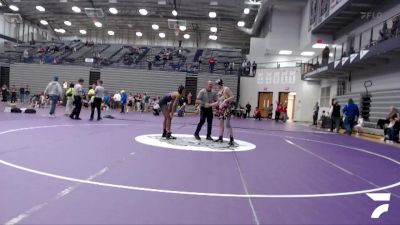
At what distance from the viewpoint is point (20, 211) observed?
330cm

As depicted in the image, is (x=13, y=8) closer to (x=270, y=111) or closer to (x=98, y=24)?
(x=98, y=24)

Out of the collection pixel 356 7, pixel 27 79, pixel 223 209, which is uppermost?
pixel 356 7

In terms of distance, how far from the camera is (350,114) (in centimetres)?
1688

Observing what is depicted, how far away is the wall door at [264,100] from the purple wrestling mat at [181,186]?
25756 millimetres

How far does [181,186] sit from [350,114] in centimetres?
1408

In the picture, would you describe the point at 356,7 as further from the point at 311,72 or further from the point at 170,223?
the point at 170,223

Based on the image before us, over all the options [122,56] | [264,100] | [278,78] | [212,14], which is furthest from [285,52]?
[122,56]

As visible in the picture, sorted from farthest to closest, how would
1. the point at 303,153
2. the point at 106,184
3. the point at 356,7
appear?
the point at 356,7, the point at 303,153, the point at 106,184

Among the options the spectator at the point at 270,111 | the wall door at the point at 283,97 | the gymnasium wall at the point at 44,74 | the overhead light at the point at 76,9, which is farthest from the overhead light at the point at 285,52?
the overhead light at the point at 76,9

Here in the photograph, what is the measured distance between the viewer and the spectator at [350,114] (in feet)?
54.6

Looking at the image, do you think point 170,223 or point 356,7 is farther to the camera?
point 356,7

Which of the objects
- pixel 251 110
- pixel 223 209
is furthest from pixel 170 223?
pixel 251 110

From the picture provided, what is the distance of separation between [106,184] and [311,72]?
992 inches

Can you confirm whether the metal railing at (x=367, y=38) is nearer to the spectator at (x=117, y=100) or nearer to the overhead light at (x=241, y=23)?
the overhead light at (x=241, y=23)
